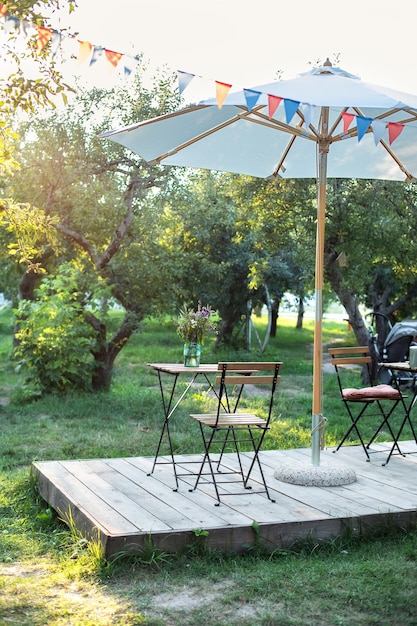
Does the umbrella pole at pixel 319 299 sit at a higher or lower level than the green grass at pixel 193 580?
higher

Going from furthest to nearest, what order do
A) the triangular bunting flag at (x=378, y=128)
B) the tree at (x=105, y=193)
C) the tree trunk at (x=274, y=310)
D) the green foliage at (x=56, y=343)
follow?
the tree trunk at (x=274, y=310)
the tree at (x=105, y=193)
the green foliage at (x=56, y=343)
the triangular bunting flag at (x=378, y=128)

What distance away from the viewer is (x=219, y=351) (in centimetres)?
1850

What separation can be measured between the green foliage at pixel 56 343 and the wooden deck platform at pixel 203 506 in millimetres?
4629

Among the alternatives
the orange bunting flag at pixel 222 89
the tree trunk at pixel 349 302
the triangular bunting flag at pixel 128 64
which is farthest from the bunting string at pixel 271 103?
the tree trunk at pixel 349 302

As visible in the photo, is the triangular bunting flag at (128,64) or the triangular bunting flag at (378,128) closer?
the triangular bunting flag at (378,128)

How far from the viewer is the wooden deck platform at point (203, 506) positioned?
428cm

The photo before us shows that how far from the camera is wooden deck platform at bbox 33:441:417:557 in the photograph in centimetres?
428

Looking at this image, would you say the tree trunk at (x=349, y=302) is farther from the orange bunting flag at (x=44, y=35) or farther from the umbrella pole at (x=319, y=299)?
the orange bunting flag at (x=44, y=35)

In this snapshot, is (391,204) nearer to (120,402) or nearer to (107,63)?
(120,402)

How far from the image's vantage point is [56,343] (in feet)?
33.8

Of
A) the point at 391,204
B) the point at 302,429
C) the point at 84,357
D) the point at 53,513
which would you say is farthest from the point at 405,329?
the point at 53,513

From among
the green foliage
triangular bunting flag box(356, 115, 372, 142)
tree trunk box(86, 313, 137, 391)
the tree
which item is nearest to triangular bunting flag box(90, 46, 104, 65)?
triangular bunting flag box(356, 115, 372, 142)

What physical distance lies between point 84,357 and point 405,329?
5285 mm

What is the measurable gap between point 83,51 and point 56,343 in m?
6.45
